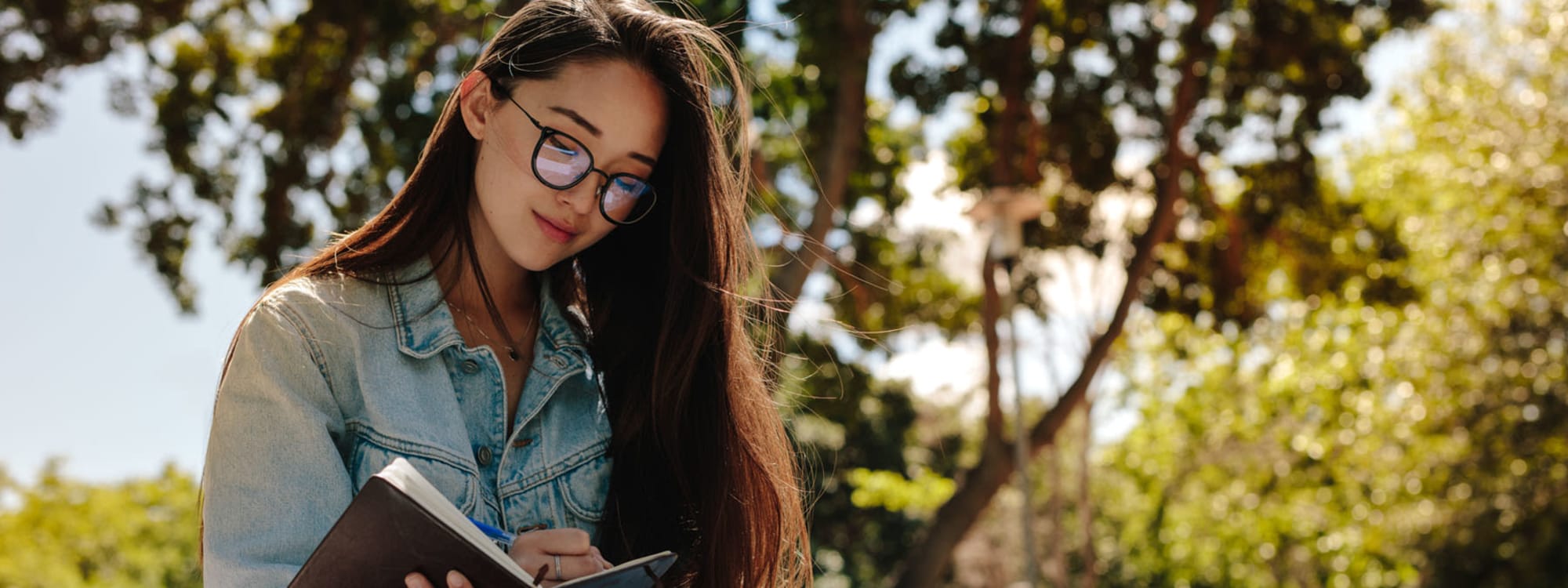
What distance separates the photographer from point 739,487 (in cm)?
189

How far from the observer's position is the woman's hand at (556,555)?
1504 millimetres

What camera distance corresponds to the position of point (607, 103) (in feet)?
5.76

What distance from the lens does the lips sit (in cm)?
174

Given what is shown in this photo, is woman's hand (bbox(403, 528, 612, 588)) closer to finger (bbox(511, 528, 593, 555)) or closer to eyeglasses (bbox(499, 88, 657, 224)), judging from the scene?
finger (bbox(511, 528, 593, 555))

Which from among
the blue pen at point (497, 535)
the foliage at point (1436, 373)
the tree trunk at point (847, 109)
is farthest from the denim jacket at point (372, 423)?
the foliage at point (1436, 373)

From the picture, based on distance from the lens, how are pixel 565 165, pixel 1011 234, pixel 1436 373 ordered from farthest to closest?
1. pixel 1436 373
2. pixel 1011 234
3. pixel 565 165

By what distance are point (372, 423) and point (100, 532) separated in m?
42.4

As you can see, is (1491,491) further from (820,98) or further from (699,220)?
(699,220)

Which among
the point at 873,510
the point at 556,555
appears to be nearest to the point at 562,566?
the point at 556,555

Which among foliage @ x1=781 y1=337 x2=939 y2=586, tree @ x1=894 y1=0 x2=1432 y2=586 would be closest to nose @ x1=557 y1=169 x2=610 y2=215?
tree @ x1=894 y1=0 x2=1432 y2=586

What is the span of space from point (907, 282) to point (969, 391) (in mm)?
4062

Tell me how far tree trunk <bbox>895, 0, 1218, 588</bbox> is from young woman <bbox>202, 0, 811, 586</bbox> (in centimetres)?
687

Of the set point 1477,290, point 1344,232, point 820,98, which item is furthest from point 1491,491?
point 820,98

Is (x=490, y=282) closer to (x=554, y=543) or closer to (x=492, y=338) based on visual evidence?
(x=492, y=338)
